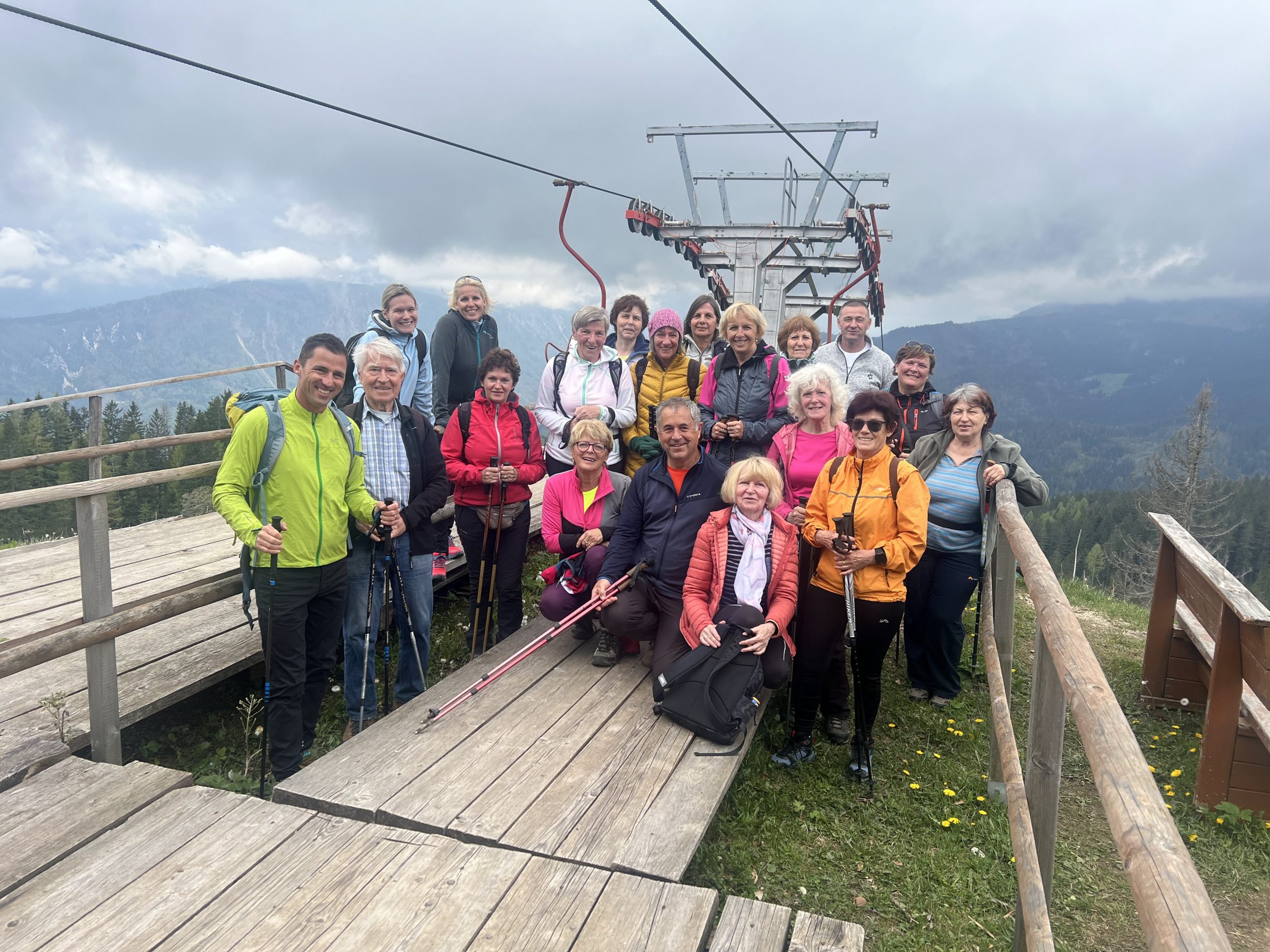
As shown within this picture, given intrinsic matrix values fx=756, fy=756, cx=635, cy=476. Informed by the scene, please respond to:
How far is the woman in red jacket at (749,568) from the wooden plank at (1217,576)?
232 cm

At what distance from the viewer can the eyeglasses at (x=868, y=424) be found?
4.20 meters

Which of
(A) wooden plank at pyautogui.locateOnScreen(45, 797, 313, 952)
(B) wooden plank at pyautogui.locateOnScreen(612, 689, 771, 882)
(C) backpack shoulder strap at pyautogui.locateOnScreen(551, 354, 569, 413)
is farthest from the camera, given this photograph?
(C) backpack shoulder strap at pyautogui.locateOnScreen(551, 354, 569, 413)

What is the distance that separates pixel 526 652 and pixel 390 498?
3.91 ft

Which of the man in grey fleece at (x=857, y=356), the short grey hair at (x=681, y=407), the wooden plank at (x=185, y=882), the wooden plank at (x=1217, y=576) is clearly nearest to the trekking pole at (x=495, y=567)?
the short grey hair at (x=681, y=407)

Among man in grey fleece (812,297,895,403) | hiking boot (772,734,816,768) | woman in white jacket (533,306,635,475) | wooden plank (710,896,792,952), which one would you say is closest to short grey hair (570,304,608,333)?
woman in white jacket (533,306,635,475)

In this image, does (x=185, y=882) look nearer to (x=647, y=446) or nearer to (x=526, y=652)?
(x=526, y=652)

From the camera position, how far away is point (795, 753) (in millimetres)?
4594

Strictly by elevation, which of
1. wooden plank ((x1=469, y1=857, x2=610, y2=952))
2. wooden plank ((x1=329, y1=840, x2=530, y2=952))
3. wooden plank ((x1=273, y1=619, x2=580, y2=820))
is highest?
wooden plank ((x1=329, y1=840, x2=530, y2=952))

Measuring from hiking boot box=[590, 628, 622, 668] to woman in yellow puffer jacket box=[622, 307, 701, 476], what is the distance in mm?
1368

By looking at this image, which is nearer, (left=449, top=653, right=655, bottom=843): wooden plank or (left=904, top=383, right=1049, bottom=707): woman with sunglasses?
(left=449, top=653, right=655, bottom=843): wooden plank

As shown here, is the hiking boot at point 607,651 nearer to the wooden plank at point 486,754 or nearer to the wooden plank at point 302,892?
the wooden plank at point 486,754

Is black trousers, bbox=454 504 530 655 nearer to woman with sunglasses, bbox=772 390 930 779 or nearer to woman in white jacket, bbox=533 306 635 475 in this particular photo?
woman in white jacket, bbox=533 306 635 475

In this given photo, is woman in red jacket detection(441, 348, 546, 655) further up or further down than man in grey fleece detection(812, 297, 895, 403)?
further down

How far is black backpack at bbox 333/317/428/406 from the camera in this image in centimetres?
514
